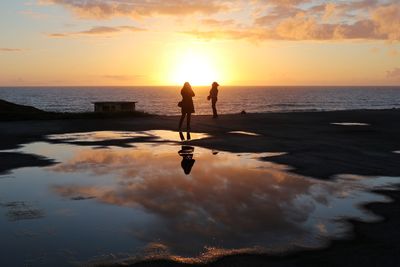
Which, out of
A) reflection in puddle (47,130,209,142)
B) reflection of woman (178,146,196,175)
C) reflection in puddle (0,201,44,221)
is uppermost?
reflection in puddle (0,201,44,221)

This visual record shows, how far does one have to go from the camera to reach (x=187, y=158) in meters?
12.7

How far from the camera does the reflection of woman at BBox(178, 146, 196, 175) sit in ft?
35.7

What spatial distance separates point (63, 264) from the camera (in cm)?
500

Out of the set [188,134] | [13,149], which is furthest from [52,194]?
[188,134]

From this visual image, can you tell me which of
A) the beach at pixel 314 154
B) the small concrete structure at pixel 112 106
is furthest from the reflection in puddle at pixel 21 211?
the small concrete structure at pixel 112 106

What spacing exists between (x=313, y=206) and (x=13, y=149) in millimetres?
10204

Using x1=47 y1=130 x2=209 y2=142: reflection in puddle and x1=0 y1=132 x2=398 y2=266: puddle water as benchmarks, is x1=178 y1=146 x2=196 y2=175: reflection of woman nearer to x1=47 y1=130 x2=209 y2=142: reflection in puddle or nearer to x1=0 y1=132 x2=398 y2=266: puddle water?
x1=0 y1=132 x2=398 y2=266: puddle water

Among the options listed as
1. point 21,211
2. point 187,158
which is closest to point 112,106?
point 187,158

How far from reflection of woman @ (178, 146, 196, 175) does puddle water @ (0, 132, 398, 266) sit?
7cm

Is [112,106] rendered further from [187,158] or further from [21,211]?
[21,211]

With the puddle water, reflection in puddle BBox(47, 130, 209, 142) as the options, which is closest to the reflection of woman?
the puddle water

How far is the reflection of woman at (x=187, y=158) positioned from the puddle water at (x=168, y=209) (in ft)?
0.22

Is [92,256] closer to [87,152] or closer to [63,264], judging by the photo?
[63,264]

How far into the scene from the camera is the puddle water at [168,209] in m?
5.57
